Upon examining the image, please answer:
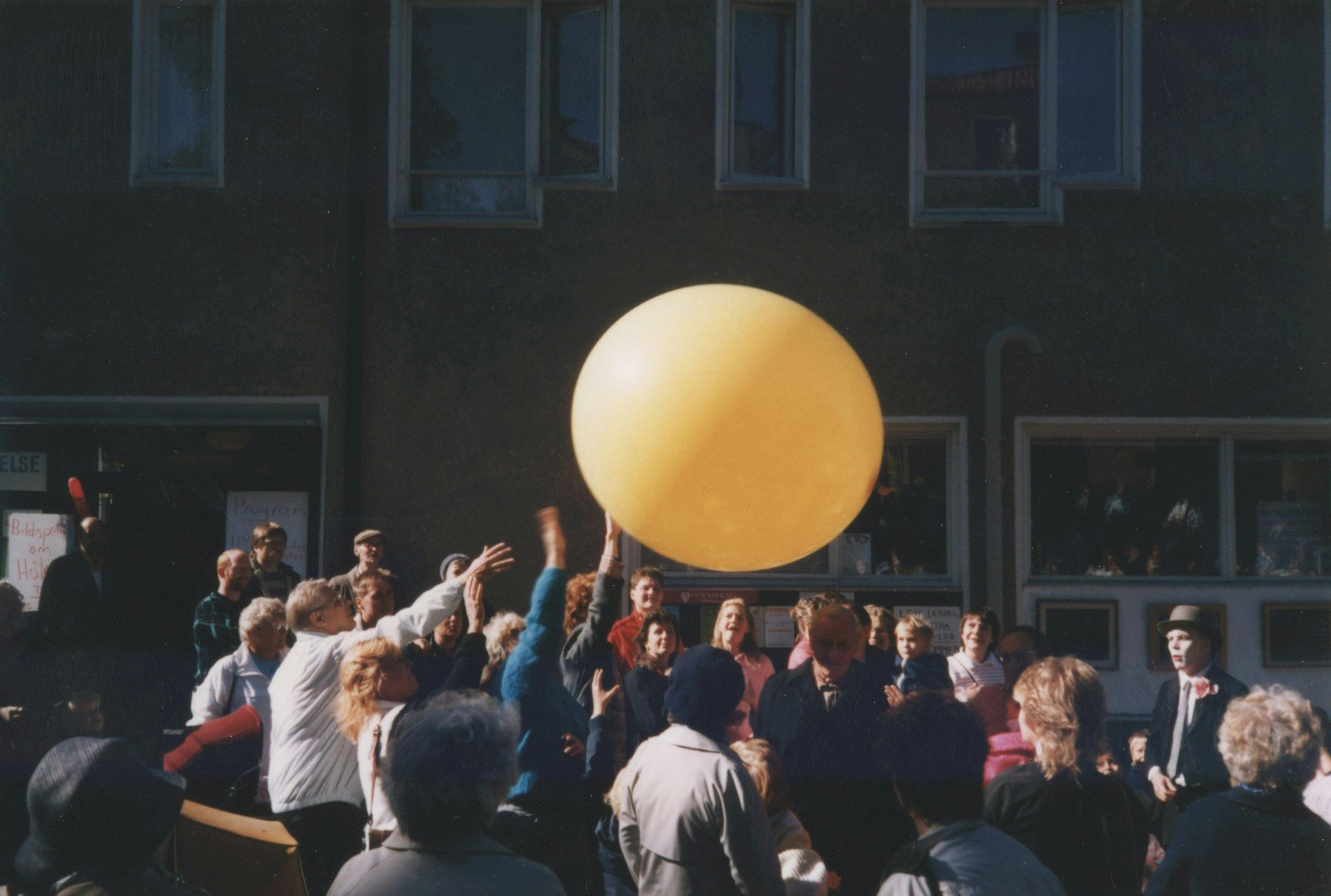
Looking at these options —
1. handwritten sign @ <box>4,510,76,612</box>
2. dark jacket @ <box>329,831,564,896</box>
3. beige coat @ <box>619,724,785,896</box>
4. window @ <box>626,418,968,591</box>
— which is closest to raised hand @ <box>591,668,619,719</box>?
beige coat @ <box>619,724,785,896</box>

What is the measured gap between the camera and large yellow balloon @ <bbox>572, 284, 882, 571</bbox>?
10.1 feet

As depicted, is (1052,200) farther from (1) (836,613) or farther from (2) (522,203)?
(1) (836,613)

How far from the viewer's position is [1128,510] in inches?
293

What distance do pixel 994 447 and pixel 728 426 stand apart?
4.71 m

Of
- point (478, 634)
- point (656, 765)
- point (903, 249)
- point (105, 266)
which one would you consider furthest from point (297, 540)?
point (656, 765)

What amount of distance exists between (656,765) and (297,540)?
5.09 metres

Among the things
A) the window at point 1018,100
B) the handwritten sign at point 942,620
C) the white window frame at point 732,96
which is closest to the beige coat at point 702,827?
the handwritten sign at point 942,620

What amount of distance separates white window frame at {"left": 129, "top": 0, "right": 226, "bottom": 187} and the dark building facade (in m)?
0.02

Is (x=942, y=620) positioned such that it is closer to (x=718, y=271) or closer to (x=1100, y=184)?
(x=718, y=271)

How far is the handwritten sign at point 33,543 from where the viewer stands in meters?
7.27

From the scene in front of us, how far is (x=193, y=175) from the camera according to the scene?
7.59 m

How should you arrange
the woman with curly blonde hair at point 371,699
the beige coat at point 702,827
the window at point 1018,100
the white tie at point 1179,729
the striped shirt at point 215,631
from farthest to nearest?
the window at point 1018,100, the striped shirt at point 215,631, the white tie at point 1179,729, the woman with curly blonde hair at point 371,699, the beige coat at point 702,827

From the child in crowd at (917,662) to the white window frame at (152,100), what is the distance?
17.6 feet

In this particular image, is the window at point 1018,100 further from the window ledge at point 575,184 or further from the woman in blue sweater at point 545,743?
the woman in blue sweater at point 545,743
